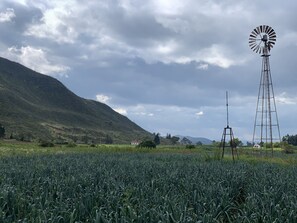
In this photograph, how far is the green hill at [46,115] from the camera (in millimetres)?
121875

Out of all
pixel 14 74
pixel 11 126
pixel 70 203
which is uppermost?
pixel 14 74

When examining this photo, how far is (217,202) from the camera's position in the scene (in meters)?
7.84

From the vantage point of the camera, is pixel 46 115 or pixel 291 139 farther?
pixel 46 115

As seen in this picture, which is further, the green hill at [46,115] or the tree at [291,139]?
the tree at [291,139]

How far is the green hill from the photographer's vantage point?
121875 mm

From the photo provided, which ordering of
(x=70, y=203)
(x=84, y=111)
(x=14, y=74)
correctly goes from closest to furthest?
1. (x=70, y=203)
2. (x=84, y=111)
3. (x=14, y=74)

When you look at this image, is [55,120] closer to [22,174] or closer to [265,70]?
[265,70]

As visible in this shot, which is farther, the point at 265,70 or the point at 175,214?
the point at 265,70

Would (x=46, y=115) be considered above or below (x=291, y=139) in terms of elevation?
above

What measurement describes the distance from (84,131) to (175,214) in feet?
472

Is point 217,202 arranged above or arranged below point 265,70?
below

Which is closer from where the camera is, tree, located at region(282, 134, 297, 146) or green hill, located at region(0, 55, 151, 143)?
green hill, located at region(0, 55, 151, 143)

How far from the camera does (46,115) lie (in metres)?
153

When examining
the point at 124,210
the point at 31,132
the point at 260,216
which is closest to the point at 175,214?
the point at 124,210
